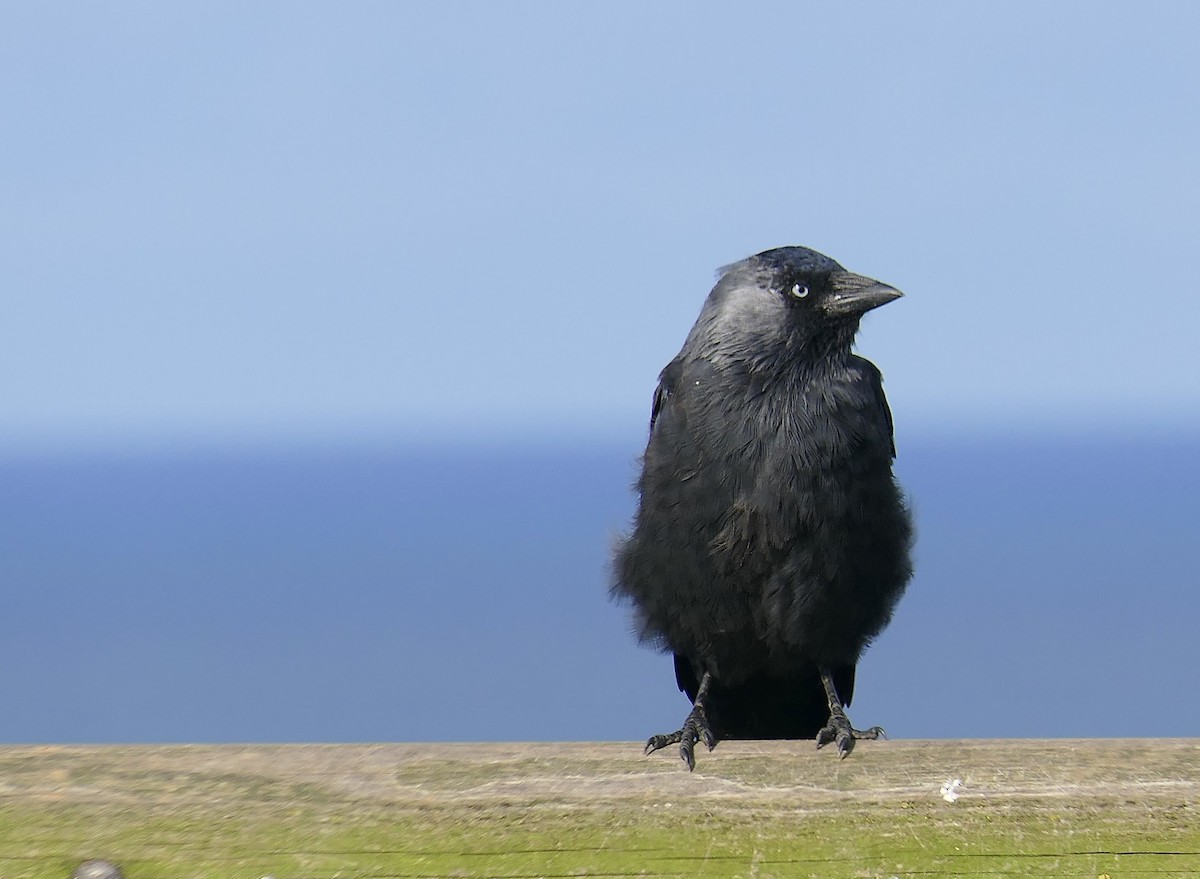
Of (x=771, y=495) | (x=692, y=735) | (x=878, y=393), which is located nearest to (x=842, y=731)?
(x=692, y=735)

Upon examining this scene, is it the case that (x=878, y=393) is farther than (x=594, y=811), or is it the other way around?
(x=878, y=393)

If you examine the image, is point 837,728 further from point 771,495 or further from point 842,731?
point 771,495

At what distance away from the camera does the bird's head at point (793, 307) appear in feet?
14.1

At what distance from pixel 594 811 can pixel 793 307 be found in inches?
89.2

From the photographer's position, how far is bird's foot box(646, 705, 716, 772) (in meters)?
3.08

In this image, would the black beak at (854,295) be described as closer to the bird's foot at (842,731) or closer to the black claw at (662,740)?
the bird's foot at (842,731)

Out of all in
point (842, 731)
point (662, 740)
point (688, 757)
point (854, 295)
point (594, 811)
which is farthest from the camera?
point (854, 295)

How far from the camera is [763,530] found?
405 cm

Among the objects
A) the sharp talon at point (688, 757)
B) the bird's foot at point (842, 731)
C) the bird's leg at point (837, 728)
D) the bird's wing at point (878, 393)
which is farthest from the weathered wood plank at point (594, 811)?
the bird's wing at point (878, 393)

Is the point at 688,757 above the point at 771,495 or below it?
below

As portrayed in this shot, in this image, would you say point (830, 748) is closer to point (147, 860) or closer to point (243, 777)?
point (243, 777)

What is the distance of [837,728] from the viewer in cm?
394

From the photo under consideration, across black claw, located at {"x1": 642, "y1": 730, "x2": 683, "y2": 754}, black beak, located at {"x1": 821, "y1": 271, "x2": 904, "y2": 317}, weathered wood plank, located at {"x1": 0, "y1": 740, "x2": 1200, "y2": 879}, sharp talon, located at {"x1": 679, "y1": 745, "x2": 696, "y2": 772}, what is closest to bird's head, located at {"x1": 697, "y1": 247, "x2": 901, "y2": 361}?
black beak, located at {"x1": 821, "y1": 271, "x2": 904, "y2": 317}

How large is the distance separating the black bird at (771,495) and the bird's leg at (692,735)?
13mm
